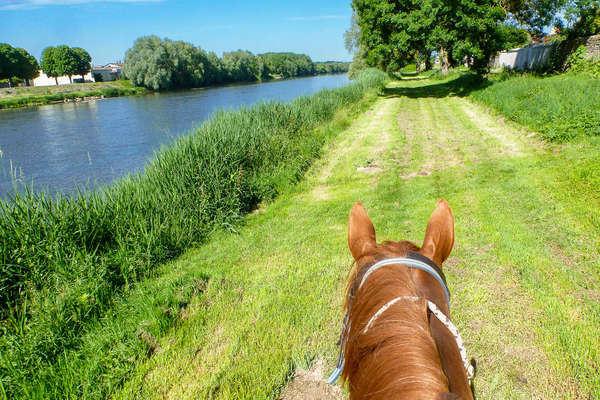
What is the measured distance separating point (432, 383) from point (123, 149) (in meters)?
16.6

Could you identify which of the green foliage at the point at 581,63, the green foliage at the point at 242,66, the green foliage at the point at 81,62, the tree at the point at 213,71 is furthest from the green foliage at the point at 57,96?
the green foliage at the point at 581,63

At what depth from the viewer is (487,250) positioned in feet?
13.3

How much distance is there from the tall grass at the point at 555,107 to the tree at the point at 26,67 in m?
83.7

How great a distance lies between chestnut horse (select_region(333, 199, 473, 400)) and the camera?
85 cm

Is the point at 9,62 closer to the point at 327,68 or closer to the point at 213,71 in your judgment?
the point at 213,71

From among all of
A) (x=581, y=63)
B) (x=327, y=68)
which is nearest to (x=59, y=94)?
(x=581, y=63)

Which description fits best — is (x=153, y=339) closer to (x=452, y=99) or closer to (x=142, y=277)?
(x=142, y=277)

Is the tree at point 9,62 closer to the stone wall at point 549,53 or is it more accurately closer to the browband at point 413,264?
the stone wall at point 549,53

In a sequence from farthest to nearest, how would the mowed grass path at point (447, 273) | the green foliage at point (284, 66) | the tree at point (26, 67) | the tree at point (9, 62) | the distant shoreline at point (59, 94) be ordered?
the green foliage at point (284, 66), the tree at point (26, 67), the tree at point (9, 62), the distant shoreline at point (59, 94), the mowed grass path at point (447, 273)

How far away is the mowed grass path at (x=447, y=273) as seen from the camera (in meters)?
2.52

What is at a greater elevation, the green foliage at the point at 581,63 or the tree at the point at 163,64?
the tree at the point at 163,64

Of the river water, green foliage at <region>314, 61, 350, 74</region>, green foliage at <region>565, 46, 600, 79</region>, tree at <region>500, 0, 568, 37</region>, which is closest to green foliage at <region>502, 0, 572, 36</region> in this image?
tree at <region>500, 0, 568, 37</region>

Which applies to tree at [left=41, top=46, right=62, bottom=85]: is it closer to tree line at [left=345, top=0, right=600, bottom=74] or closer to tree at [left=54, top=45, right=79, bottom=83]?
tree at [left=54, top=45, right=79, bottom=83]

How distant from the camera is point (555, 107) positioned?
8.89m
